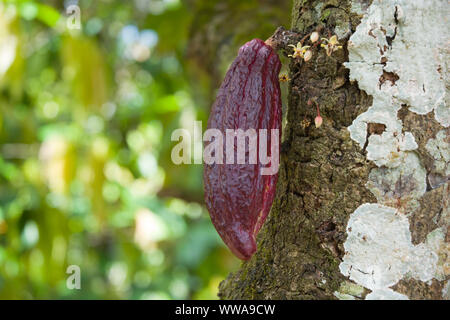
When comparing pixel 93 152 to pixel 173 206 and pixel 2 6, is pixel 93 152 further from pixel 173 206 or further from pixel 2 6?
pixel 173 206

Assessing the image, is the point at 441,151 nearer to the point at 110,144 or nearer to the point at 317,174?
the point at 317,174

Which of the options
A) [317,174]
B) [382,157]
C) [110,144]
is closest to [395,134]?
[382,157]

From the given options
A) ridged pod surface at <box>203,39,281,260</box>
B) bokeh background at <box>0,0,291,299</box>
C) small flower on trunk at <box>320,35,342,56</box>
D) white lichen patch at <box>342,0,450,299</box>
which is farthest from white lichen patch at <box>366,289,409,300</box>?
bokeh background at <box>0,0,291,299</box>

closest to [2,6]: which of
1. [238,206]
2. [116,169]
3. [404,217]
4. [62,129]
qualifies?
[62,129]

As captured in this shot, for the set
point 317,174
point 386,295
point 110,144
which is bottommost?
point 386,295

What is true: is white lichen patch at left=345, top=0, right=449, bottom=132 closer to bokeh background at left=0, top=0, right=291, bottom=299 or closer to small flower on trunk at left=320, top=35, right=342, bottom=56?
small flower on trunk at left=320, top=35, right=342, bottom=56

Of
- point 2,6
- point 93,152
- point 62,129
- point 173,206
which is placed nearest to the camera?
point 2,6
